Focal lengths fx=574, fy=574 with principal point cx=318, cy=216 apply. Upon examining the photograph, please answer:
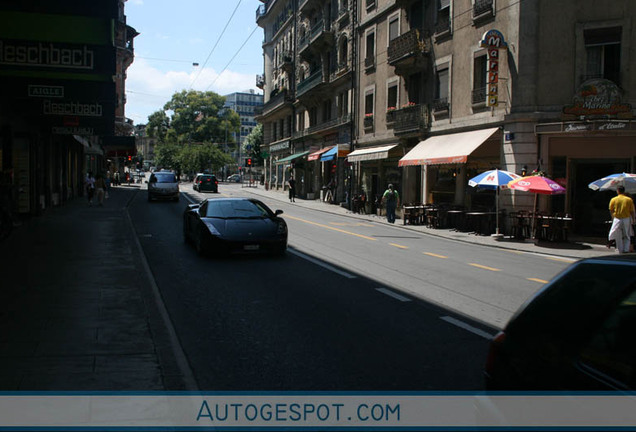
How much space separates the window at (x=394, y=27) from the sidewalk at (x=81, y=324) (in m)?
21.9

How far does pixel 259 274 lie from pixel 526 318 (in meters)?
7.96

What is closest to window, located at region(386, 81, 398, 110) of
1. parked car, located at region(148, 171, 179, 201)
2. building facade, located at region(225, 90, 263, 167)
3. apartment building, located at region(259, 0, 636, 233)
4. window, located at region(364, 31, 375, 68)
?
apartment building, located at region(259, 0, 636, 233)

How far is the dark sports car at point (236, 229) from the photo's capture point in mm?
12211

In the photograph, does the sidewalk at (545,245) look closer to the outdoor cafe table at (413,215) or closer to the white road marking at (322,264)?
the outdoor cafe table at (413,215)

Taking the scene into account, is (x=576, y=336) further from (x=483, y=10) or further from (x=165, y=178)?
(x=165, y=178)

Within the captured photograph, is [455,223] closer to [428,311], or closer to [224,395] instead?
[428,311]

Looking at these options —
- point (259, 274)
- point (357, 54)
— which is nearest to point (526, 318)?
point (259, 274)

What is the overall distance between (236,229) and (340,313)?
5334 mm

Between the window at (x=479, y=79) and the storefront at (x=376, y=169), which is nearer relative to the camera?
the window at (x=479, y=79)

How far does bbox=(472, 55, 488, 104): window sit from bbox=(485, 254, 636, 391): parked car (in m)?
21.2

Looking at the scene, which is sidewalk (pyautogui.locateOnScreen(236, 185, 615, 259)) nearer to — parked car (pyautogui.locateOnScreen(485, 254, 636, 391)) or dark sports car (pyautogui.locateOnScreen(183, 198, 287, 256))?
dark sports car (pyautogui.locateOnScreen(183, 198, 287, 256))

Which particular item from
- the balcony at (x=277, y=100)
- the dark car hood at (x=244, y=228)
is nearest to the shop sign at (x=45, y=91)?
the dark car hood at (x=244, y=228)

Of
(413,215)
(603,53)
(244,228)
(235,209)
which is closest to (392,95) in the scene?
(413,215)

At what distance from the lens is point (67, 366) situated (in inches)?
204
